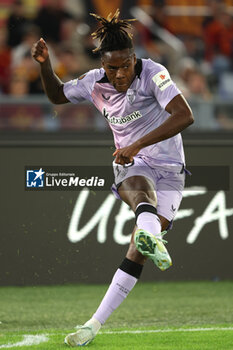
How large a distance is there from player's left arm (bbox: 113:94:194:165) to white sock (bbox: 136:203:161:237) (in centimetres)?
38

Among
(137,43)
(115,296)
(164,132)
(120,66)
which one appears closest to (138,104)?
(120,66)

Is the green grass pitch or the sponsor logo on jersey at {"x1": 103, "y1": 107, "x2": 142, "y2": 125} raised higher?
the sponsor logo on jersey at {"x1": 103, "y1": 107, "x2": 142, "y2": 125}

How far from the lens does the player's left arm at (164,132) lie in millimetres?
5211

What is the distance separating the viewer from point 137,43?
1102 centimetres

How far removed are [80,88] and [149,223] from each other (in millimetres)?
1313

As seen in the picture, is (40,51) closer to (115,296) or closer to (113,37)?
(113,37)

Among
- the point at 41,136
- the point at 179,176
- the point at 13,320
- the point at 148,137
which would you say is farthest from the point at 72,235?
the point at 148,137

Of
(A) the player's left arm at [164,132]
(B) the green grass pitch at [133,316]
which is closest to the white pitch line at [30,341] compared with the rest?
(B) the green grass pitch at [133,316]

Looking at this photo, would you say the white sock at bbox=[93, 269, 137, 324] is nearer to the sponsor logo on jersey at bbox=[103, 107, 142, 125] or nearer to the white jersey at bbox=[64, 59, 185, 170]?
the white jersey at bbox=[64, 59, 185, 170]

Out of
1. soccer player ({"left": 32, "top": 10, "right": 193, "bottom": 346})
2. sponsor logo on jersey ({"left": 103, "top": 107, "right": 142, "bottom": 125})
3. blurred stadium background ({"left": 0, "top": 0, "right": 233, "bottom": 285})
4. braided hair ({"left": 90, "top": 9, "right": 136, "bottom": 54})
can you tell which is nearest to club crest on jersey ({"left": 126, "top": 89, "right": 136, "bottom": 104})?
soccer player ({"left": 32, "top": 10, "right": 193, "bottom": 346})

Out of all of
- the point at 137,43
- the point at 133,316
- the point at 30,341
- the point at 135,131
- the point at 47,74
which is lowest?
the point at 133,316

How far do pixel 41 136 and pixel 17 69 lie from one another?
1469 millimetres

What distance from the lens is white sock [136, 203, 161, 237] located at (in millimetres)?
5234

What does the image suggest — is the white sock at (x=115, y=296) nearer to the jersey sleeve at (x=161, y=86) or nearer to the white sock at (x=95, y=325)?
the white sock at (x=95, y=325)
